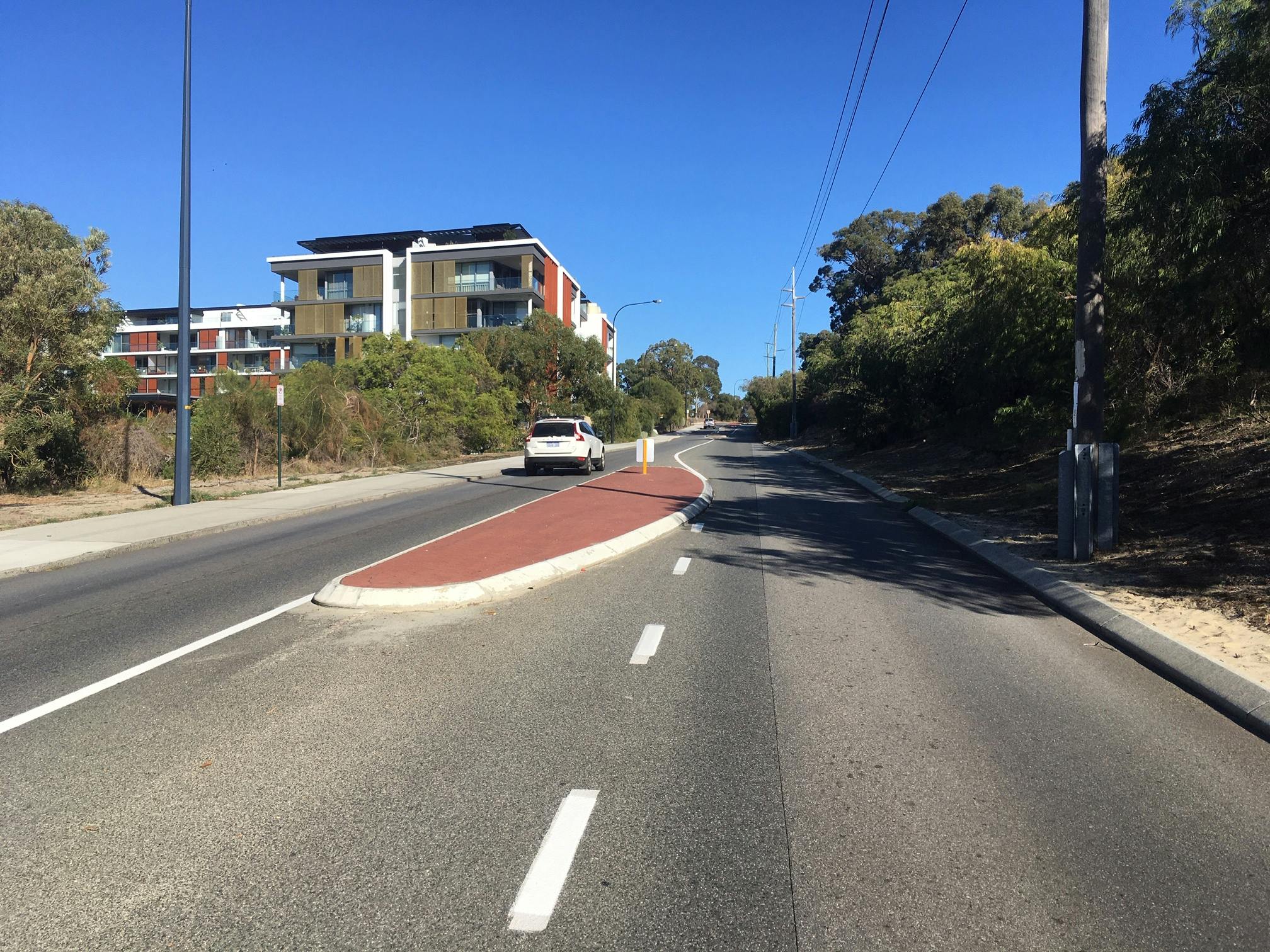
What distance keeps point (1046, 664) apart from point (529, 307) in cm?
6178

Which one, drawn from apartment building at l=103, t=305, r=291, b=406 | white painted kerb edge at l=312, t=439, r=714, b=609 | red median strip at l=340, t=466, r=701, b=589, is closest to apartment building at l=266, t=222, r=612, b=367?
apartment building at l=103, t=305, r=291, b=406

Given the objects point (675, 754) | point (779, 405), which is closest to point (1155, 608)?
point (675, 754)

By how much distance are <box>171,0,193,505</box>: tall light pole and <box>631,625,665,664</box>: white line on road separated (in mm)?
13667

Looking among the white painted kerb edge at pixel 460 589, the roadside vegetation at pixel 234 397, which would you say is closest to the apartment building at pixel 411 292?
the roadside vegetation at pixel 234 397

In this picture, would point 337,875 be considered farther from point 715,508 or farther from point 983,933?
point 715,508

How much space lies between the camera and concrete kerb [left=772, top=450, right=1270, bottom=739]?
5.47 metres

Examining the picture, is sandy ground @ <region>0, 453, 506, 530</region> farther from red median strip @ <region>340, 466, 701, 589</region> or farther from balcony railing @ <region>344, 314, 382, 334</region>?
balcony railing @ <region>344, 314, 382, 334</region>

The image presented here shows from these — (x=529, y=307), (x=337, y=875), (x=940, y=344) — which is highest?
(x=529, y=307)

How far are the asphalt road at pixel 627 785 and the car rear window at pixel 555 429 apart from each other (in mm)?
19265

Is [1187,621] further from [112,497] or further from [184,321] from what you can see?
[112,497]

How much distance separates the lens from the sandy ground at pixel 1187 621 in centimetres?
622

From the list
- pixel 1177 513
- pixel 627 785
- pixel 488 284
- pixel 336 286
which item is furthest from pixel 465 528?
pixel 336 286

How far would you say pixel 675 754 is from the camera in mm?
4727

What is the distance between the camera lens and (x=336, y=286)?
67.6 metres
